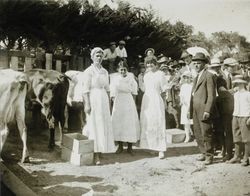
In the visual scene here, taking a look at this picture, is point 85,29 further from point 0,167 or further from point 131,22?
point 0,167

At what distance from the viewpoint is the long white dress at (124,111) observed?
425 centimetres

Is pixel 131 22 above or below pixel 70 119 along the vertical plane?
above

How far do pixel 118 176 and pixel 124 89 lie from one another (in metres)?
1.12

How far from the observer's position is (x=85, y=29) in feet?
17.5

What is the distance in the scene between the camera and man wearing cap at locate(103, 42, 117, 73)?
5883mm

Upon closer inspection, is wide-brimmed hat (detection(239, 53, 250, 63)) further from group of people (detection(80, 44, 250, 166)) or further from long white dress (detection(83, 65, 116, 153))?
long white dress (detection(83, 65, 116, 153))

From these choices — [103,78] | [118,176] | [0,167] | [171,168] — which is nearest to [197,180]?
[171,168]

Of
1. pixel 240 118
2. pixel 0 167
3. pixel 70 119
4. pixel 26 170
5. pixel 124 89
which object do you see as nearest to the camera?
pixel 0 167

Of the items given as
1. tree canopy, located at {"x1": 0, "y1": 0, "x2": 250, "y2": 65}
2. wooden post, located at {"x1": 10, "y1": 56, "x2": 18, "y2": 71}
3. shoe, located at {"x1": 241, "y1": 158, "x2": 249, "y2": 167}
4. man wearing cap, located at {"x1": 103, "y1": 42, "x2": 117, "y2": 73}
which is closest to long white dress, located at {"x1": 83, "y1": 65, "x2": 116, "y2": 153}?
tree canopy, located at {"x1": 0, "y1": 0, "x2": 250, "y2": 65}

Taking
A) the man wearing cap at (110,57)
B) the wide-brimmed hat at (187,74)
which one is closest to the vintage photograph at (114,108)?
the wide-brimmed hat at (187,74)

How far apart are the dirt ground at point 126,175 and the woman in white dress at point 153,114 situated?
0.14m

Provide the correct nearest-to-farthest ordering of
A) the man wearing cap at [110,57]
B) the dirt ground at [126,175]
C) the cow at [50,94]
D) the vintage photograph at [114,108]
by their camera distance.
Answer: the dirt ground at [126,175] → the vintage photograph at [114,108] → the cow at [50,94] → the man wearing cap at [110,57]

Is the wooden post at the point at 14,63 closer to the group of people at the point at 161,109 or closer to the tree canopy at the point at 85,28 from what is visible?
the tree canopy at the point at 85,28

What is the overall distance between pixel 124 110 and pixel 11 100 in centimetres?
133
